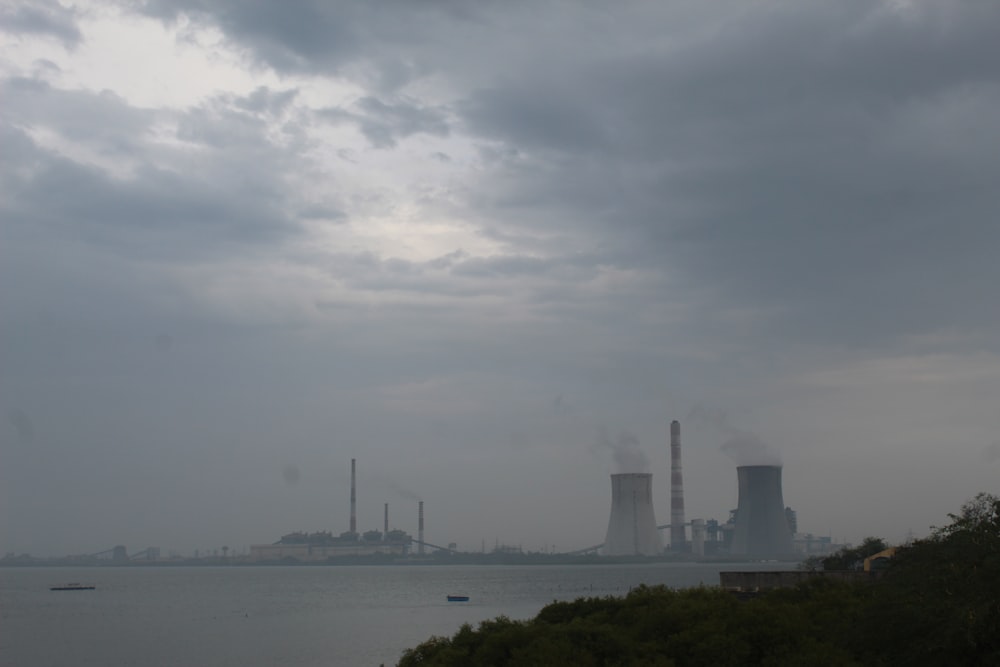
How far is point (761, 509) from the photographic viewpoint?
190625 mm

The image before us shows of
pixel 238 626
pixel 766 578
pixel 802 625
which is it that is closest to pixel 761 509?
pixel 238 626

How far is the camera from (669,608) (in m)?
34.4

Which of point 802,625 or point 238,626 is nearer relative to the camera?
point 802,625

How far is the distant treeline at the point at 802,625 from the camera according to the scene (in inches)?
883

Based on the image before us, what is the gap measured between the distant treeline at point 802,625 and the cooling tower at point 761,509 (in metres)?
147

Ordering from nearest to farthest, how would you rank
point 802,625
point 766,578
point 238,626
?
point 802,625
point 766,578
point 238,626

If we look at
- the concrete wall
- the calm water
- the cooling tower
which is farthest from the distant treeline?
the cooling tower

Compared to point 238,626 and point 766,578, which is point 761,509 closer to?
point 238,626

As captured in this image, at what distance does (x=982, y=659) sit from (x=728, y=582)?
30946 millimetres

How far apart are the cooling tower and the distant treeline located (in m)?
147

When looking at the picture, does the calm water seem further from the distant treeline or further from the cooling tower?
the cooling tower

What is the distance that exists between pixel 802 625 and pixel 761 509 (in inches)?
6515

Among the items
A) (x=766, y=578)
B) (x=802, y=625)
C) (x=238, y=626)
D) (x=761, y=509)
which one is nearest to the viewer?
(x=802, y=625)

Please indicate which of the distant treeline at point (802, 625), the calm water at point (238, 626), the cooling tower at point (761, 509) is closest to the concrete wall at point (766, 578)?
the distant treeline at point (802, 625)
